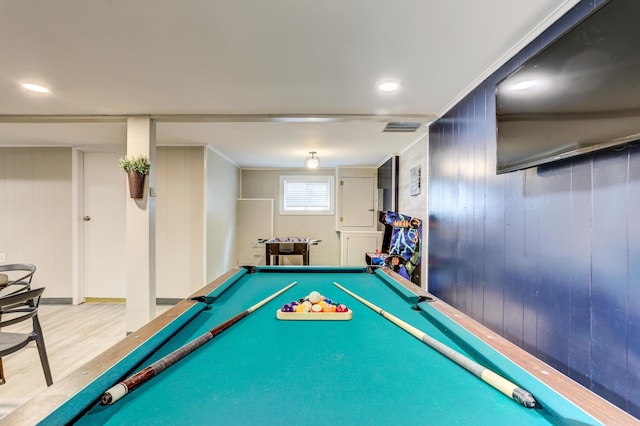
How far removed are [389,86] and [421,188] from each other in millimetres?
1542

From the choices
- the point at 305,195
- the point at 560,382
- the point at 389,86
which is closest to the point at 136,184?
the point at 389,86

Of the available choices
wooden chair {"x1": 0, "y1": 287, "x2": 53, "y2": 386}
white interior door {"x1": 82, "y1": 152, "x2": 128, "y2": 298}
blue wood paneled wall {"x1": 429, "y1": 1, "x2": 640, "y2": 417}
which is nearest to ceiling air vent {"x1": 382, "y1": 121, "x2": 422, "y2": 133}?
blue wood paneled wall {"x1": 429, "y1": 1, "x2": 640, "y2": 417}

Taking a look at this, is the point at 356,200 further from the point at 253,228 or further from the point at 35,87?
the point at 35,87

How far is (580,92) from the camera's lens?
46.1 inches

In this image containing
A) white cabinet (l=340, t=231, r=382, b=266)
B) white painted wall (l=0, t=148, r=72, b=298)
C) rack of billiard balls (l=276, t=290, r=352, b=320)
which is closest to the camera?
rack of billiard balls (l=276, t=290, r=352, b=320)

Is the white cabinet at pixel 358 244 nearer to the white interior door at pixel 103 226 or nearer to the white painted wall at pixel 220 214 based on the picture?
the white painted wall at pixel 220 214

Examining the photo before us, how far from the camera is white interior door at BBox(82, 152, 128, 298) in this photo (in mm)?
4281

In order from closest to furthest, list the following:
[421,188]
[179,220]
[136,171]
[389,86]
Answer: [389,86], [136,171], [421,188], [179,220]

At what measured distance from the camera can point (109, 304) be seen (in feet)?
13.8

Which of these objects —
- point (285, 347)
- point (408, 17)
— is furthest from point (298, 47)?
point (285, 347)

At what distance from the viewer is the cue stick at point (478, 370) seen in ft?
2.35

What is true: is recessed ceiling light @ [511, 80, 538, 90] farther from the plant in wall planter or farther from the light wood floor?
the light wood floor

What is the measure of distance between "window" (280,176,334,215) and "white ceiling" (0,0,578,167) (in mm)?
2866

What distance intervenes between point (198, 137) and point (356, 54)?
2660 millimetres
